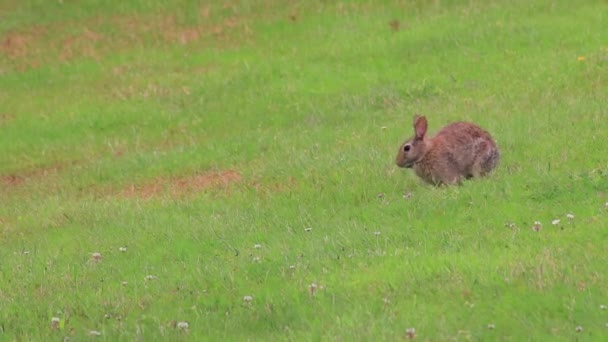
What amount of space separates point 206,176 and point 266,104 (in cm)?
Answer: 605

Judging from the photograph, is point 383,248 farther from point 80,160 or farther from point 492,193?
point 80,160

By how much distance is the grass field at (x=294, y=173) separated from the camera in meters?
10.5

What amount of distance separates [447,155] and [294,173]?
372cm

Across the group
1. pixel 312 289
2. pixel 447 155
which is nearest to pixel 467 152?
pixel 447 155

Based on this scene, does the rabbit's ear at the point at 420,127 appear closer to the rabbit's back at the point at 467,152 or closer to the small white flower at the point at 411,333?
the rabbit's back at the point at 467,152

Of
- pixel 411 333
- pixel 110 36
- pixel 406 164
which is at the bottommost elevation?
pixel 110 36

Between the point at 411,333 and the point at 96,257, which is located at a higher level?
the point at 411,333

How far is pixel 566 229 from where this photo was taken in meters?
11.8

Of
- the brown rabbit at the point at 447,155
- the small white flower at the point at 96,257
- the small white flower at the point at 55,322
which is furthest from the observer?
the brown rabbit at the point at 447,155

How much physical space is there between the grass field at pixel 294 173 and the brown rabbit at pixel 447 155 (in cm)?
31

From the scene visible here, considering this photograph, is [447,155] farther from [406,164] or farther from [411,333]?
[411,333]

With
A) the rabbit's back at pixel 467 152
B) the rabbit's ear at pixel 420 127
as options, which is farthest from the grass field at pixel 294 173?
the rabbit's ear at pixel 420 127

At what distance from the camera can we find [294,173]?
18.6 m

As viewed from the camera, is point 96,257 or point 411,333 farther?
point 96,257
